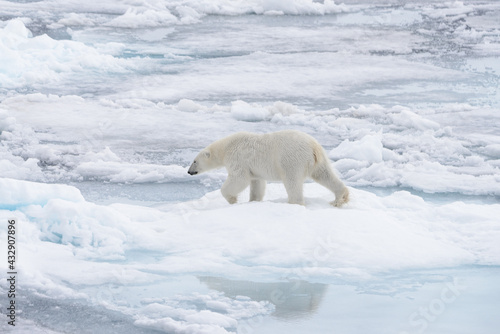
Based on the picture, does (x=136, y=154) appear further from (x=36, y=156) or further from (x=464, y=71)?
(x=464, y=71)

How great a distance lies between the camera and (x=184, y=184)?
19.9ft

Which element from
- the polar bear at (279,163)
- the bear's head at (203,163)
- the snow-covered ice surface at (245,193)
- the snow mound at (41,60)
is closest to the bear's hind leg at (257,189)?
the polar bear at (279,163)

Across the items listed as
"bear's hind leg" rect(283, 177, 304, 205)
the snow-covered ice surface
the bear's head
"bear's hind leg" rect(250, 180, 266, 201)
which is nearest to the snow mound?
the snow-covered ice surface

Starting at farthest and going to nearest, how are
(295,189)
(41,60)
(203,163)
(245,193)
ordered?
(41,60) < (245,193) < (203,163) < (295,189)

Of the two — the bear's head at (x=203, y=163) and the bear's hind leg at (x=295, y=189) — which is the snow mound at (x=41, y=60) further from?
the bear's hind leg at (x=295, y=189)

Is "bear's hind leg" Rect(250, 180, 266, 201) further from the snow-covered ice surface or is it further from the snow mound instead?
the snow mound

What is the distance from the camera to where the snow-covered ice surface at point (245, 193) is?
3510mm

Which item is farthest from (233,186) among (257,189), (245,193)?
(245,193)

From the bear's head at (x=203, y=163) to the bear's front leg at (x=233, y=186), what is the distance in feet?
1.14

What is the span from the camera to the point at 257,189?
498 centimetres

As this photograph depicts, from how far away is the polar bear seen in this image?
15.0 feet

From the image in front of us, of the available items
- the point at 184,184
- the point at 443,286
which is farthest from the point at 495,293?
the point at 184,184

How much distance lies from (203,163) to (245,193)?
21.4 inches

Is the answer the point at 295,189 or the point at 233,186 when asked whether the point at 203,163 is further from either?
the point at 295,189
